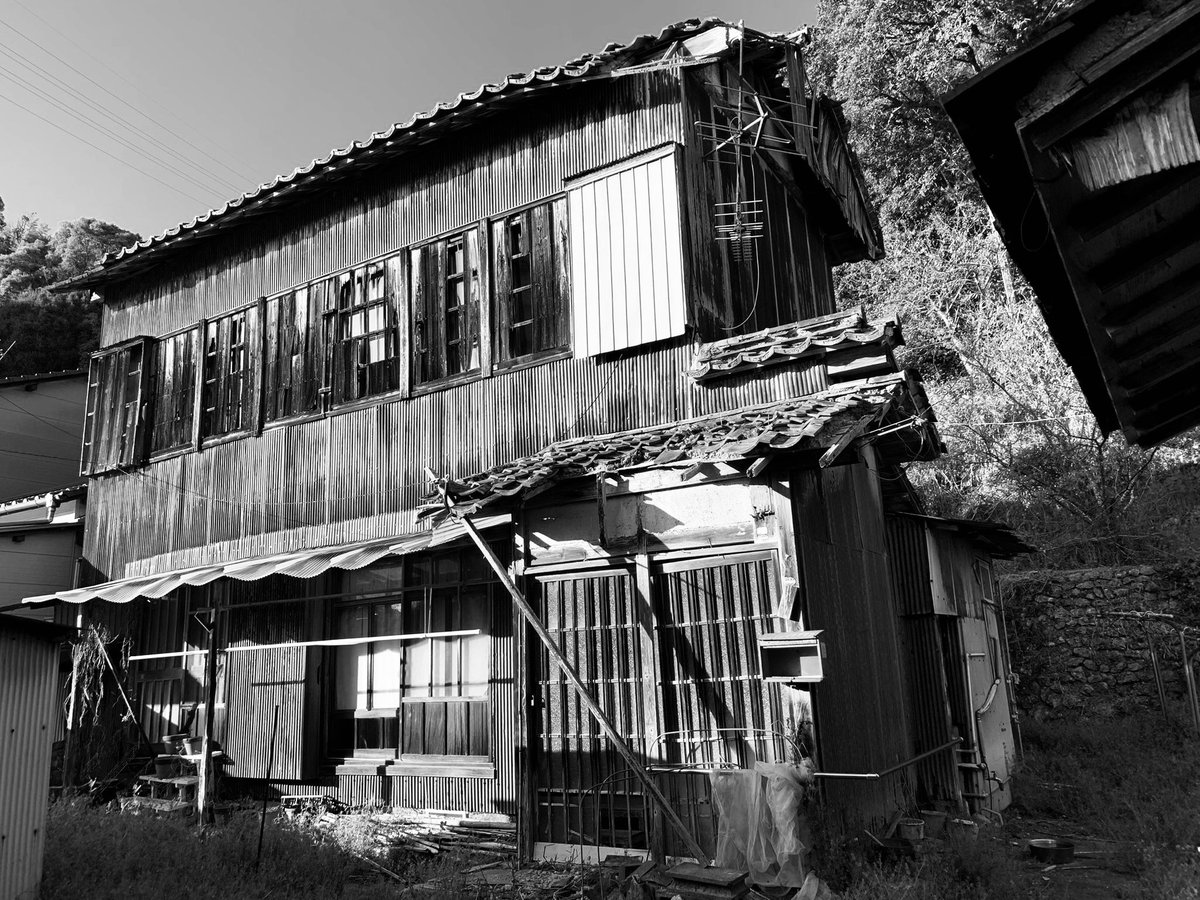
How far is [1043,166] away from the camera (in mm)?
2639

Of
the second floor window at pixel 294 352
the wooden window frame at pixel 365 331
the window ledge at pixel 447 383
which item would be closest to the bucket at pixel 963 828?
the window ledge at pixel 447 383

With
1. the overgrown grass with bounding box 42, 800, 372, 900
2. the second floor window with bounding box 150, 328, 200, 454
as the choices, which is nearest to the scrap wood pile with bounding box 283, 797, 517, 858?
the overgrown grass with bounding box 42, 800, 372, 900

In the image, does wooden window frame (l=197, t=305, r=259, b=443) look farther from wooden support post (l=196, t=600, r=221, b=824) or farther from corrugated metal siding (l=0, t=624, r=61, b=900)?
corrugated metal siding (l=0, t=624, r=61, b=900)

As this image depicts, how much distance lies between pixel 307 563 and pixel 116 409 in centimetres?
759

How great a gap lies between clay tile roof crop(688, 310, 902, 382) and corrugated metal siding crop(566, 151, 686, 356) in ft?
1.82

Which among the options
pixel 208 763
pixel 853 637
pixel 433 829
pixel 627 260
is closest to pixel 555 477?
pixel 627 260

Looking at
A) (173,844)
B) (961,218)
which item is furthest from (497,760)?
(961,218)

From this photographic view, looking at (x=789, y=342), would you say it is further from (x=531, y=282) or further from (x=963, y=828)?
(x=963, y=828)

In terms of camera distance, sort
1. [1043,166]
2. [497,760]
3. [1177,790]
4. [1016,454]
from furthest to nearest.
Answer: [1016,454] → [497,760] → [1177,790] → [1043,166]

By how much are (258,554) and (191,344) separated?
4237 mm

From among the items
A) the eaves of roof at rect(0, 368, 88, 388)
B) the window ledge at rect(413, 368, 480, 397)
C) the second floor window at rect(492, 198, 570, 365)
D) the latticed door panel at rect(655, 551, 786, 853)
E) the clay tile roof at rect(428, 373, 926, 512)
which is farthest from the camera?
the eaves of roof at rect(0, 368, 88, 388)

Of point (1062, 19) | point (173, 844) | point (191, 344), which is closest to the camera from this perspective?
point (1062, 19)

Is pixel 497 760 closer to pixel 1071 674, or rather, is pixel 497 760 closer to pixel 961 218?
pixel 1071 674

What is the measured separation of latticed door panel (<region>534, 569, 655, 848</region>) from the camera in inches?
309
